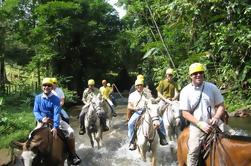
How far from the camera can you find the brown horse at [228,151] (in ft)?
19.2

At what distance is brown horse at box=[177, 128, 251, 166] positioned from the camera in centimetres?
587

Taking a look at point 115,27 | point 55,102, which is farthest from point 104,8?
point 55,102

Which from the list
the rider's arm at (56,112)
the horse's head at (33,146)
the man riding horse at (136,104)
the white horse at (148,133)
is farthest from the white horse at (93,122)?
the horse's head at (33,146)

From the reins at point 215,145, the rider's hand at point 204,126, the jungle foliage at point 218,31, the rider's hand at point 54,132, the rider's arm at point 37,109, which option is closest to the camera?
the reins at point 215,145

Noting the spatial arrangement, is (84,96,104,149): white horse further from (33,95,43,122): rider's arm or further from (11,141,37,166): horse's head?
(11,141,37,166): horse's head

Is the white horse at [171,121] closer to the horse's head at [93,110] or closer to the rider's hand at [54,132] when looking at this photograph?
the horse's head at [93,110]

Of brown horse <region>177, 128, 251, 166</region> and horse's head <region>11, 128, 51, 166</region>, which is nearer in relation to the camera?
brown horse <region>177, 128, 251, 166</region>

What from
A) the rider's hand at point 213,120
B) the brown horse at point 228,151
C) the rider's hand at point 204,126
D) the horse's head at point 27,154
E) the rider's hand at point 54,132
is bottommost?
the horse's head at point 27,154

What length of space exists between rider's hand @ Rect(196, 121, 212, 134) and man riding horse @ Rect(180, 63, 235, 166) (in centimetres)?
5

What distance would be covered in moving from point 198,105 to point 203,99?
125 mm

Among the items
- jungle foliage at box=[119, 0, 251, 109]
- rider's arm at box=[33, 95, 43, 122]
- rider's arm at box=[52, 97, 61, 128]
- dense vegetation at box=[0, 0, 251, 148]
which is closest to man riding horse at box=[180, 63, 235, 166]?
rider's arm at box=[52, 97, 61, 128]

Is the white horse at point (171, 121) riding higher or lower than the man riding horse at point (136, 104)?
lower

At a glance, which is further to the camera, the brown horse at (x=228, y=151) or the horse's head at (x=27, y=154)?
the horse's head at (x=27, y=154)

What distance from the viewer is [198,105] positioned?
6746 mm
